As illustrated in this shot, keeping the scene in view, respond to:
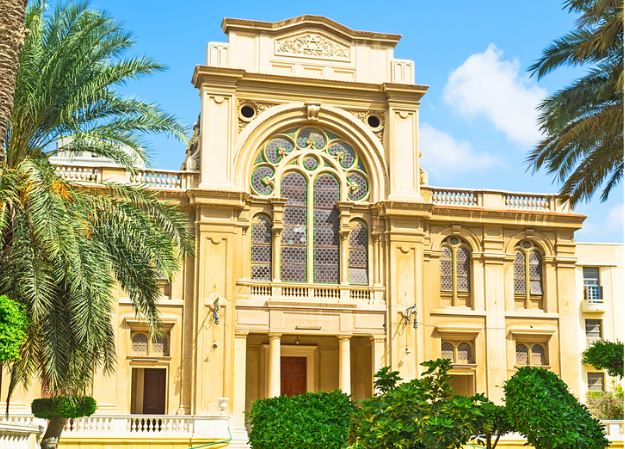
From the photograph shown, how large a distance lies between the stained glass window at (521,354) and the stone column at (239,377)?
31.5ft

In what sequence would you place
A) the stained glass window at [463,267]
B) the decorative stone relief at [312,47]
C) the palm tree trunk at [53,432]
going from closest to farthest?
the palm tree trunk at [53,432]
the decorative stone relief at [312,47]
the stained glass window at [463,267]

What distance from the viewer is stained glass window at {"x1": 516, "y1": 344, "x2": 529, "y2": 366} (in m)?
33.9

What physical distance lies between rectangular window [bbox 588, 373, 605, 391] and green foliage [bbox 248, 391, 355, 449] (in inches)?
955

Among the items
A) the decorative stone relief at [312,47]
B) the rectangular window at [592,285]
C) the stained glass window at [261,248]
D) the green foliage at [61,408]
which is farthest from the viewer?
the rectangular window at [592,285]

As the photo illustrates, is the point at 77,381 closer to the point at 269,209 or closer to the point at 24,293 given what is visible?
the point at 24,293

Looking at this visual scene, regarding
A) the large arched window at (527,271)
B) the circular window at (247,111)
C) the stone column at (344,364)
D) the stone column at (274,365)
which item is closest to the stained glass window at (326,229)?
the stone column at (344,364)

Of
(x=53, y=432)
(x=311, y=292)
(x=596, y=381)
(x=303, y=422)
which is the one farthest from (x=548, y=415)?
(x=596, y=381)

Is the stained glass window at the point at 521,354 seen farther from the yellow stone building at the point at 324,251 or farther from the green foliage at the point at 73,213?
the green foliage at the point at 73,213

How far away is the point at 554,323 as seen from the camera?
34.0m

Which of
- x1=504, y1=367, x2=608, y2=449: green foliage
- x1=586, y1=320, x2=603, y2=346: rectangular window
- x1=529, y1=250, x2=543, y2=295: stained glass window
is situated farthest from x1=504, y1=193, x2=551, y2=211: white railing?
x1=504, y1=367, x2=608, y2=449: green foliage

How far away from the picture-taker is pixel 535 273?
34.4 metres

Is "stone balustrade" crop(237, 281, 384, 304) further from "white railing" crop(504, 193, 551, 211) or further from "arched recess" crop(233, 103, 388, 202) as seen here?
"white railing" crop(504, 193, 551, 211)

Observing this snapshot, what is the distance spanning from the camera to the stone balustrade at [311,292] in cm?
3130

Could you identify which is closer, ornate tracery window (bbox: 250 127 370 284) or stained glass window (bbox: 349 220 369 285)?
ornate tracery window (bbox: 250 127 370 284)
